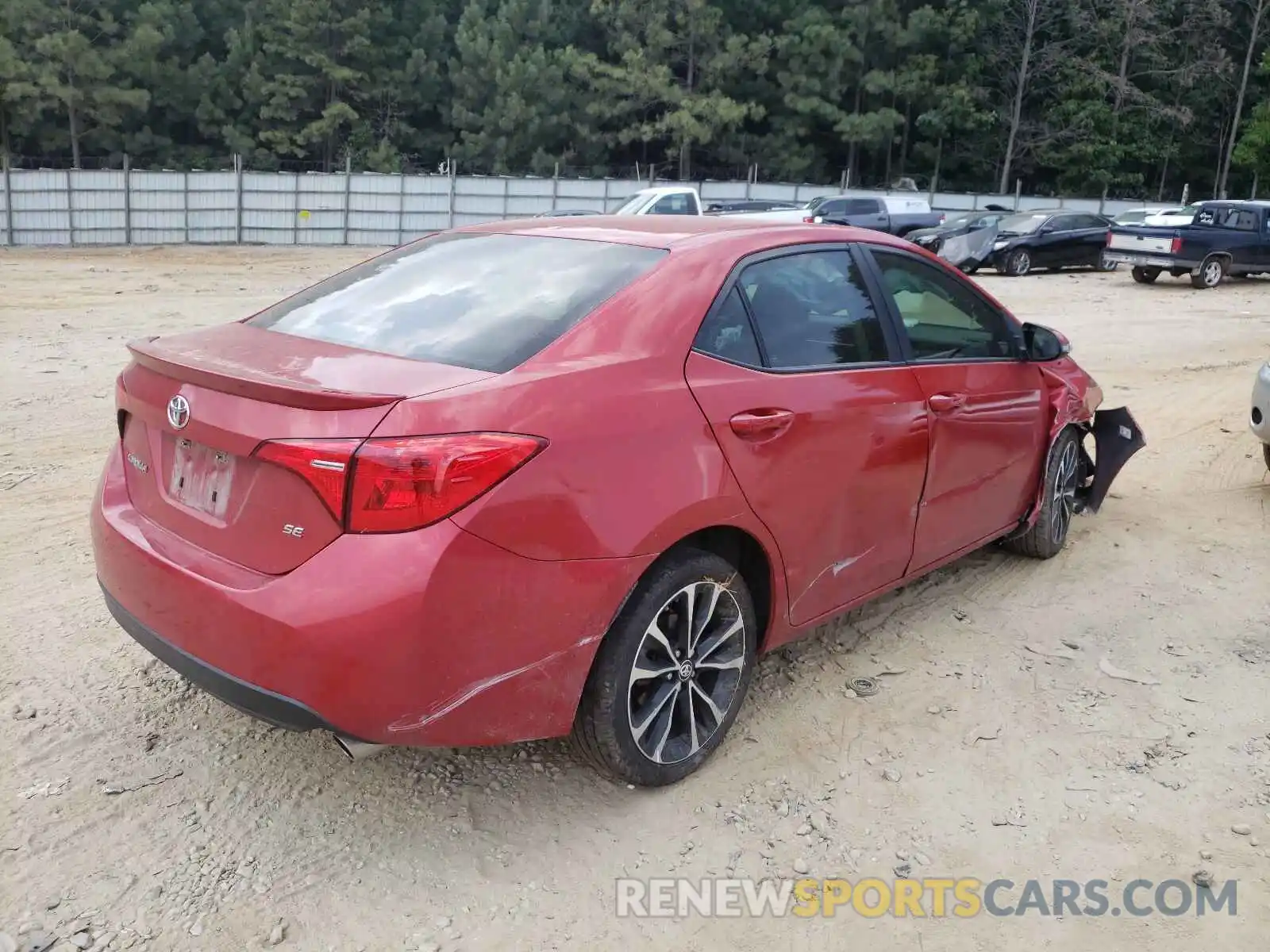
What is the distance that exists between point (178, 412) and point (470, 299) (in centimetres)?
89

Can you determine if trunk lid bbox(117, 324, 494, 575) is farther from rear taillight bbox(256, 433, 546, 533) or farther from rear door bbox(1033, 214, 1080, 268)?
rear door bbox(1033, 214, 1080, 268)

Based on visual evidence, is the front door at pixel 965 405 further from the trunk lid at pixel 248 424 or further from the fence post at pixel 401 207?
the fence post at pixel 401 207

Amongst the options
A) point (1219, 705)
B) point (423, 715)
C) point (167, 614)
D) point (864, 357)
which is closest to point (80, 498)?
point (167, 614)

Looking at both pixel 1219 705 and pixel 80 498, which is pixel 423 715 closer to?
pixel 1219 705

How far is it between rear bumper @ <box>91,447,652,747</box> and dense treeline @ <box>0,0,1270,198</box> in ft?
141

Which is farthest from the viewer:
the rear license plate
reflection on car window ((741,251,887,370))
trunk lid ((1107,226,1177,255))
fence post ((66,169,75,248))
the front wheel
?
fence post ((66,169,75,248))

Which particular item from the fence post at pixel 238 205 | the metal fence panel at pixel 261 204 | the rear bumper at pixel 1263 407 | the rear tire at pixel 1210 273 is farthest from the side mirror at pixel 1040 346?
the fence post at pixel 238 205

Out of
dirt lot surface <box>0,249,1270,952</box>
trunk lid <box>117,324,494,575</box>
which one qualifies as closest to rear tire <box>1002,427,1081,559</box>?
dirt lot surface <box>0,249,1270,952</box>

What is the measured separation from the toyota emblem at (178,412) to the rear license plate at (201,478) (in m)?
0.05

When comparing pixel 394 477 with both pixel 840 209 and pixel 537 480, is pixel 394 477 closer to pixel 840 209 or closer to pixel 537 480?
pixel 537 480

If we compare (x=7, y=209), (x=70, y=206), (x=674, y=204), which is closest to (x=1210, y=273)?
(x=674, y=204)

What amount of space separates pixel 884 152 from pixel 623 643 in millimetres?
52982

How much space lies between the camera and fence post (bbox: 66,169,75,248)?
82.3 ft

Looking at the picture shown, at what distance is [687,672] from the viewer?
3127 millimetres
